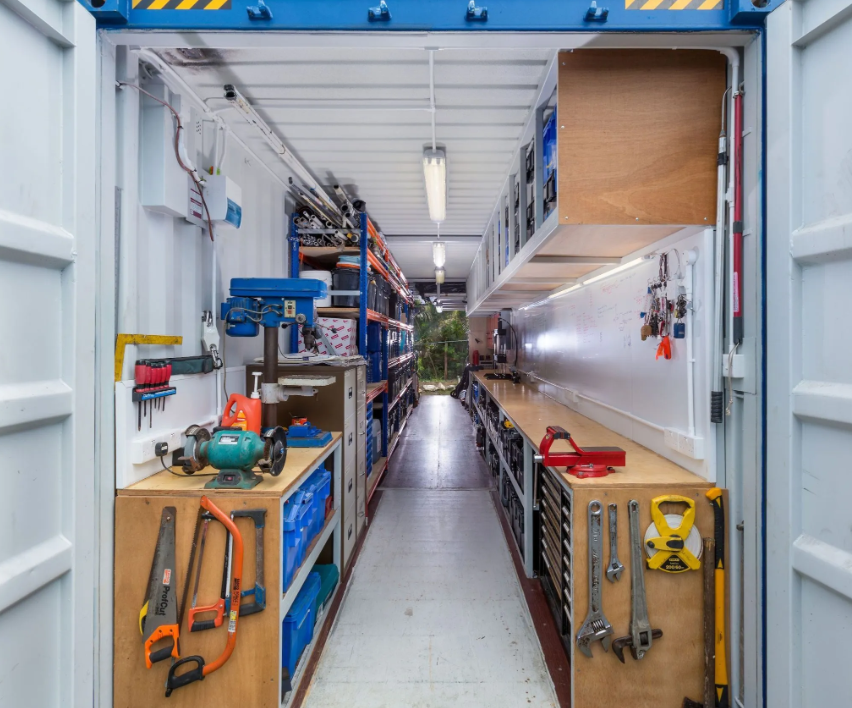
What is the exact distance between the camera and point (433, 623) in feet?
7.39

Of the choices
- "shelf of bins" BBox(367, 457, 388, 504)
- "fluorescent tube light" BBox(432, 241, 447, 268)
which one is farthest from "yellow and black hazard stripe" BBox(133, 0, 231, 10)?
"fluorescent tube light" BBox(432, 241, 447, 268)

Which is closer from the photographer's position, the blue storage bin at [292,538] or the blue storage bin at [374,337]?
the blue storage bin at [292,538]

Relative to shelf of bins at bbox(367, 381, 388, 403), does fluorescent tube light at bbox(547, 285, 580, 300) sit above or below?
above

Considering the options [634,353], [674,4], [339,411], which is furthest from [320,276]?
[674,4]

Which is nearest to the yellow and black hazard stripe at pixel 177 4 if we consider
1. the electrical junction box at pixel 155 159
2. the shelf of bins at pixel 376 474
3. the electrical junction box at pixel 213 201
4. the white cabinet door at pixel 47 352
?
the white cabinet door at pixel 47 352

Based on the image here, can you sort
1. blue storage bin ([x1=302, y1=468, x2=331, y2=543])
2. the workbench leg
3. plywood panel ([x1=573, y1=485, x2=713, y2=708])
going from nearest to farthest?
plywood panel ([x1=573, y1=485, x2=713, y2=708]), blue storage bin ([x1=302, y1=468, x2=331, y2=543]), the workbench leg

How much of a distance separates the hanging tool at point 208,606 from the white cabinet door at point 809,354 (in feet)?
6.34

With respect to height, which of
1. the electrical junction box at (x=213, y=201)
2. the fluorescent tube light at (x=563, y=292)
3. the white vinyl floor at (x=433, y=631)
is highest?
the electrical junction box at (x=213, y=201)

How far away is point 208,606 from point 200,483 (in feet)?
1.52

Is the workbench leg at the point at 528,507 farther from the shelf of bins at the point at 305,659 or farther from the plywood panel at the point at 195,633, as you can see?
the plywood panel at the point at 195,633

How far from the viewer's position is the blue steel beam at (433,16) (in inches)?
56.6

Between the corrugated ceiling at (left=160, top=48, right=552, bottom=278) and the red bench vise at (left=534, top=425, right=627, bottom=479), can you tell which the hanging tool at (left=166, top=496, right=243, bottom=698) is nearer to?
the red bench vise at (left=534, top=425, right=627, bottom=479)

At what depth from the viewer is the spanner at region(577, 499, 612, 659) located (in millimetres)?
1612

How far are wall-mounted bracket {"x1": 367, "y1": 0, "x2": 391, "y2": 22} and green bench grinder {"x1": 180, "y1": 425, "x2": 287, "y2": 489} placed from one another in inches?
64.7
